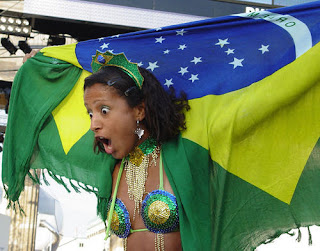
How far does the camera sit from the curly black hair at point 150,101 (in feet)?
7.29

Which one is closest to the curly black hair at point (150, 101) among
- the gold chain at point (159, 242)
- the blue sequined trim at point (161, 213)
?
the blue sequined trim at point (161, 213)

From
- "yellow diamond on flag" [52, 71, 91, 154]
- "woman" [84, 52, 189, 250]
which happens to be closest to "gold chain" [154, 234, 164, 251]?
"woman" [84, 52, 189, 250]

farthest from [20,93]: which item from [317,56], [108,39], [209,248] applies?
[317,56]

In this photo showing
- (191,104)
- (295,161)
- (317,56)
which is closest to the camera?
(317,56)

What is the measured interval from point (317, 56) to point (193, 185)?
2.34 ft

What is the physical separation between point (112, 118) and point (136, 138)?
0.15 metres

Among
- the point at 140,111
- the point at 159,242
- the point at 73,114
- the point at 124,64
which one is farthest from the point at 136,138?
the point at 73,114

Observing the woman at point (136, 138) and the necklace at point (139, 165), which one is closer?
the woman at point (136, 138)

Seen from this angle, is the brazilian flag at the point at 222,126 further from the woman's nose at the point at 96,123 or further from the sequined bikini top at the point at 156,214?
the woman's nose at the point at 96,123

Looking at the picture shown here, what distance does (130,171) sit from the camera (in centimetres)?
233

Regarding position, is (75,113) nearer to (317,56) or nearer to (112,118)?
(112,118)

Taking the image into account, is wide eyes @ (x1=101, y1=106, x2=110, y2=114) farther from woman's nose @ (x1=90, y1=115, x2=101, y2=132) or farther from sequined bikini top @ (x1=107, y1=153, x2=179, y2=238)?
sequined bikini top @ (x1=107, y1=153, x2=179, y2=238)

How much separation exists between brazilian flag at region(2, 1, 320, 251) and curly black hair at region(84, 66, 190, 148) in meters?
0.07

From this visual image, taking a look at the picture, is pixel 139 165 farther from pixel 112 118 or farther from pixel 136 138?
pixel 112 118
